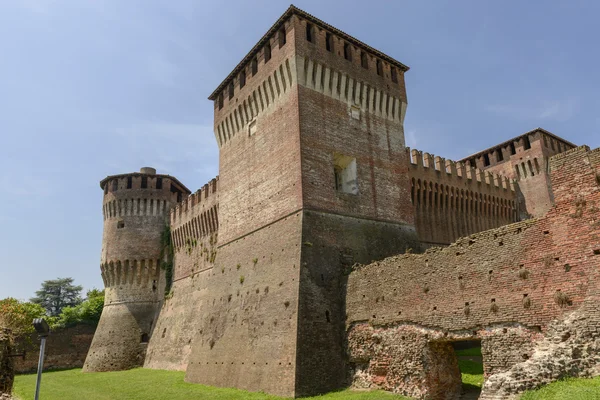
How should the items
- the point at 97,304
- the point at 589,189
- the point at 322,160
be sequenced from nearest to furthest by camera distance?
the point at 589,189 < the point at 322,160 < the point at 97,304

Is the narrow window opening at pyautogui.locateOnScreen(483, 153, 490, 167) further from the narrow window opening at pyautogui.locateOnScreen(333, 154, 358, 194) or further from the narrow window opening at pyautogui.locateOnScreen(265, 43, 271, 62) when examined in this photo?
the narrow window opening at pyautogui.locateOnScreen(265, 43, 271, 62)

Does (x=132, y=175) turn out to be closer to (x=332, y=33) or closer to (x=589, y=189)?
(x=332, y=33)

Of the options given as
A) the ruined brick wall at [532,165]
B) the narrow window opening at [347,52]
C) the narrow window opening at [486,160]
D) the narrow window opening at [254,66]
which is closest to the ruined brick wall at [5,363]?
the narrow window opening at [254,66]

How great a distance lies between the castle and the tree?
139 feet

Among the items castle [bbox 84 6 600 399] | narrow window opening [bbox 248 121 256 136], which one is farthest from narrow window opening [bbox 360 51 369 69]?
narrow window opening [bbox 248 121 256 136]

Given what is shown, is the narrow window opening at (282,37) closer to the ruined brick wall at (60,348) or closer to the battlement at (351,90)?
the battlement at (351,90)

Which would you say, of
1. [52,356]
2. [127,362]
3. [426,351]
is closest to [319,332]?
[426,351]

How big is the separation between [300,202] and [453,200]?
1228 centimetres

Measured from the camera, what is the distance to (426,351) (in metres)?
12.2

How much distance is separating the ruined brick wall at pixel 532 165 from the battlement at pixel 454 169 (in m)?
0.88

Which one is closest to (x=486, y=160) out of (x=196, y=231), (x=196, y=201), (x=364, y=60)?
(x=364, y=60)

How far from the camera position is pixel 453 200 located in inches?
981

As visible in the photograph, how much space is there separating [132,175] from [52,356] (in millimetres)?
14138

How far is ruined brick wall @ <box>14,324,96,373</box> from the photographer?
102 ft
